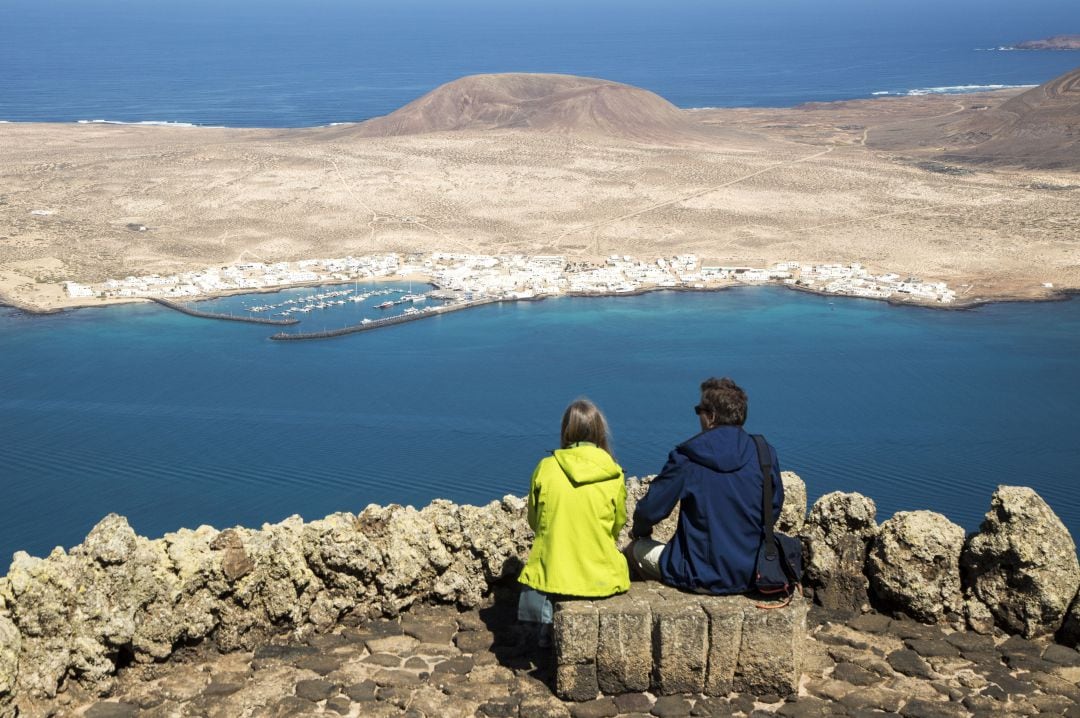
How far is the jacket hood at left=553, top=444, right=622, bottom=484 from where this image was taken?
5848 mm

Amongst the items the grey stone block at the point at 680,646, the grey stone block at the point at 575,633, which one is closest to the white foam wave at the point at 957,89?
the grey stone block at the point at 680,646

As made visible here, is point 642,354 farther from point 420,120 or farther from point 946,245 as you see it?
point 420,120

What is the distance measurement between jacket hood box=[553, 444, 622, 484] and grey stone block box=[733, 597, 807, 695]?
0.94 meters

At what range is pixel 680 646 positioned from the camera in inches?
228

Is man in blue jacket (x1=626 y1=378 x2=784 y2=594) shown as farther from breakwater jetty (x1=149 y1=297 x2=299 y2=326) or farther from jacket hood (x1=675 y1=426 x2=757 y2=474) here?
breakwater jetty (x1=149 y1=297 x2=299 y2=326)

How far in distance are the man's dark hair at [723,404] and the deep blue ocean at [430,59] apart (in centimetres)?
6966

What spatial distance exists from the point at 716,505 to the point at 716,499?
3cm

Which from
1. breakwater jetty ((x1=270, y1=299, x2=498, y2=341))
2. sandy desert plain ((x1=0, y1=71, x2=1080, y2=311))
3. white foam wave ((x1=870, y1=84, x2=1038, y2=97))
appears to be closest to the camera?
breakwater jetty ((x1=270, y1=299, x2=498, y2=341))

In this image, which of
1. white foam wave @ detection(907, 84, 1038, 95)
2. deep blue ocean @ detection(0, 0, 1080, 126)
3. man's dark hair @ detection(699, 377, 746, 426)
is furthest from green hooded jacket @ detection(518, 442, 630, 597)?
white foam wave @ detection(907, 84, 1038, 95)

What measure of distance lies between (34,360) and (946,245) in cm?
2524

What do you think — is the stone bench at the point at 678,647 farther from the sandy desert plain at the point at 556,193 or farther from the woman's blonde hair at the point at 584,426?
the sandy desert plain at the point at 556,193

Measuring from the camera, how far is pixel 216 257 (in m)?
35.2

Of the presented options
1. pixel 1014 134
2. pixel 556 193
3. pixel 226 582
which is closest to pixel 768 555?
pixel 226 582

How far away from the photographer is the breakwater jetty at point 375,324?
2853cm
